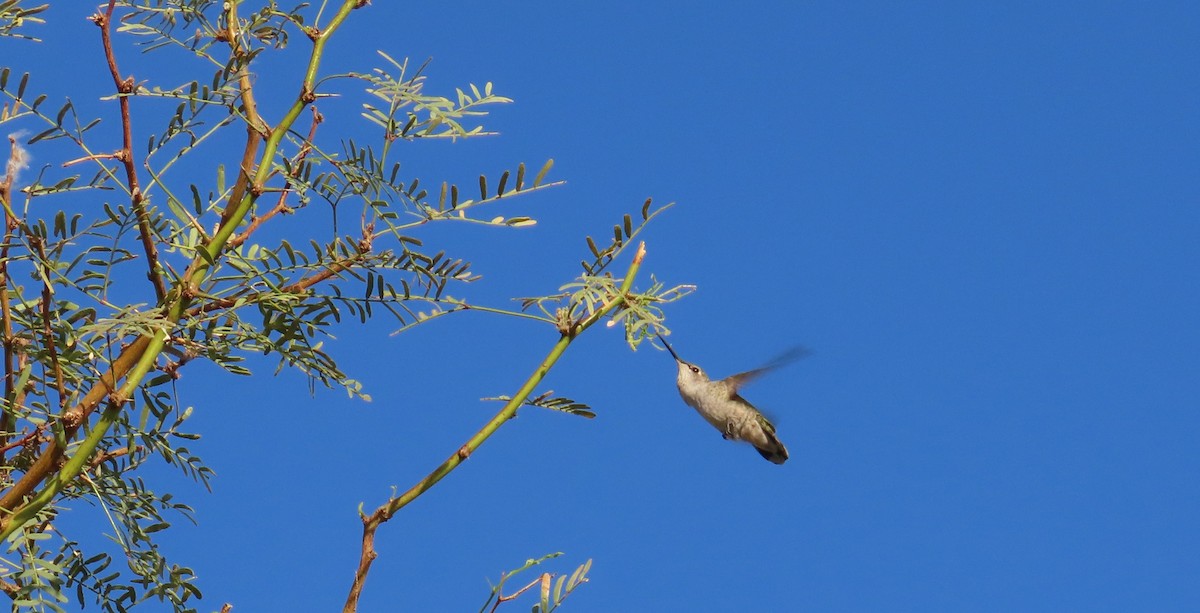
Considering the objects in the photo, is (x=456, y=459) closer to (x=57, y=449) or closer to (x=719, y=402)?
(x=57, y=449)

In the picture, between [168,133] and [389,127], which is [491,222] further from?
[168,133]

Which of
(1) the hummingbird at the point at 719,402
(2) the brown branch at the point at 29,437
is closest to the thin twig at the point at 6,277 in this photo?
(2) the brown branch at the point at 29,437

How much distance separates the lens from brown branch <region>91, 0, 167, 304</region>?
1.54 meters

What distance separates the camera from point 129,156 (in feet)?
5.18

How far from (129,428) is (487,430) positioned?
25.6 inches

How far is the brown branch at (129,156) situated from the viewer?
154 cm

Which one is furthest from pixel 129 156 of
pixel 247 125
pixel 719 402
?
pixel 719 402

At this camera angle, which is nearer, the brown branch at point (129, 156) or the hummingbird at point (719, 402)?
the brown branch at point (129, 156)

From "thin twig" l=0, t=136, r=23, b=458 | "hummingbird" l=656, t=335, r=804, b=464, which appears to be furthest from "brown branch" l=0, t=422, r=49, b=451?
"hummingbird" l=656, t=335, r=804, b=464

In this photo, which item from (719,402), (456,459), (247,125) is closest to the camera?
(456,459)

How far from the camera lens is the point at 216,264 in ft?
5.41

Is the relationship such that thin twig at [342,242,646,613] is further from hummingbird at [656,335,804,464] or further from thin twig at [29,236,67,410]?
hummingbird at [656,335,804,464]

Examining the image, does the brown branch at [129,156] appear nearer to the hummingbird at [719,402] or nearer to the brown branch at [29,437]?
the brown branch at [29,437]

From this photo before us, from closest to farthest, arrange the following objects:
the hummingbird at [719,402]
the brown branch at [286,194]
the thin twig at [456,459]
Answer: the thin twig at [456,459] → the brown branch at [286,194] → the hummingbird at [719,402]
